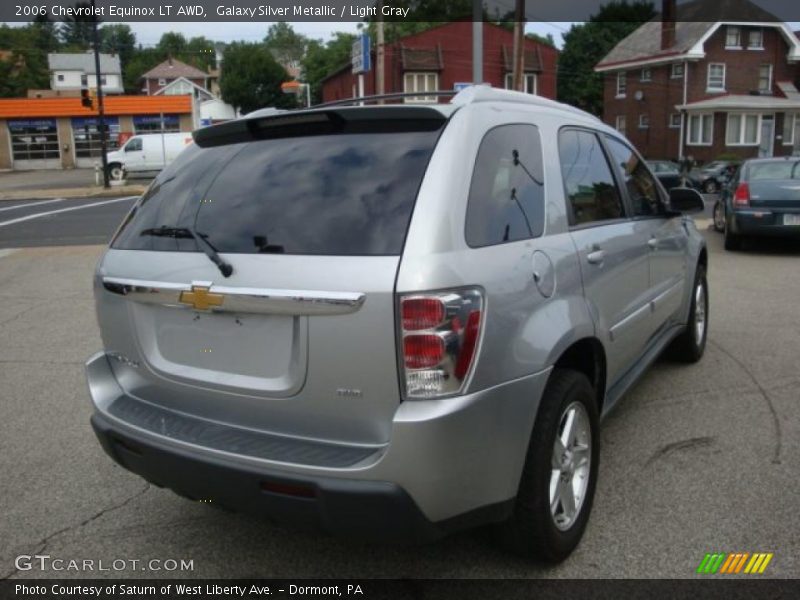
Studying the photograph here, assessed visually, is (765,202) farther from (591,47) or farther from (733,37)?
(591,47)

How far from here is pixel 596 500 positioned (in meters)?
3.54

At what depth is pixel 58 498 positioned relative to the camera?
3699 millimetres

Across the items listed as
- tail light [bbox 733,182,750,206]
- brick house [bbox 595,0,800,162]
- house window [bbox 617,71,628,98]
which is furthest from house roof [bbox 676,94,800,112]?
tail light [bbox 733,182,750,206]

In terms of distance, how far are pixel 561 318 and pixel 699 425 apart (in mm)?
2039

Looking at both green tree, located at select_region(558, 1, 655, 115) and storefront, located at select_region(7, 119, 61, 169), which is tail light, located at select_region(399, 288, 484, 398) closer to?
storefront, located at select_region(7, 119, 61, 169)

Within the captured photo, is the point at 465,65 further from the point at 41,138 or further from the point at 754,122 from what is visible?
the point at 41,138

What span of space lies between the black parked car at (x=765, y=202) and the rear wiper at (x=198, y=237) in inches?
394

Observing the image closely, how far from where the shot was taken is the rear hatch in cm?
243

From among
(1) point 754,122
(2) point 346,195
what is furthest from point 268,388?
(1) point 754,122

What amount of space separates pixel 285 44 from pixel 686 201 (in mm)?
135856

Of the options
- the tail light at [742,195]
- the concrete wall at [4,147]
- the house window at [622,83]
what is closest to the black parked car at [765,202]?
the tail light at [742,195]

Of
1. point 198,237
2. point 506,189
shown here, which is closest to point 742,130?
point 506,189

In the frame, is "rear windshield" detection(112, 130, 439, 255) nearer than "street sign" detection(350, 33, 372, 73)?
Yes

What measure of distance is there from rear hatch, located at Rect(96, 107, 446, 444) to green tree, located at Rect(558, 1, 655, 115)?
70.2 meters
